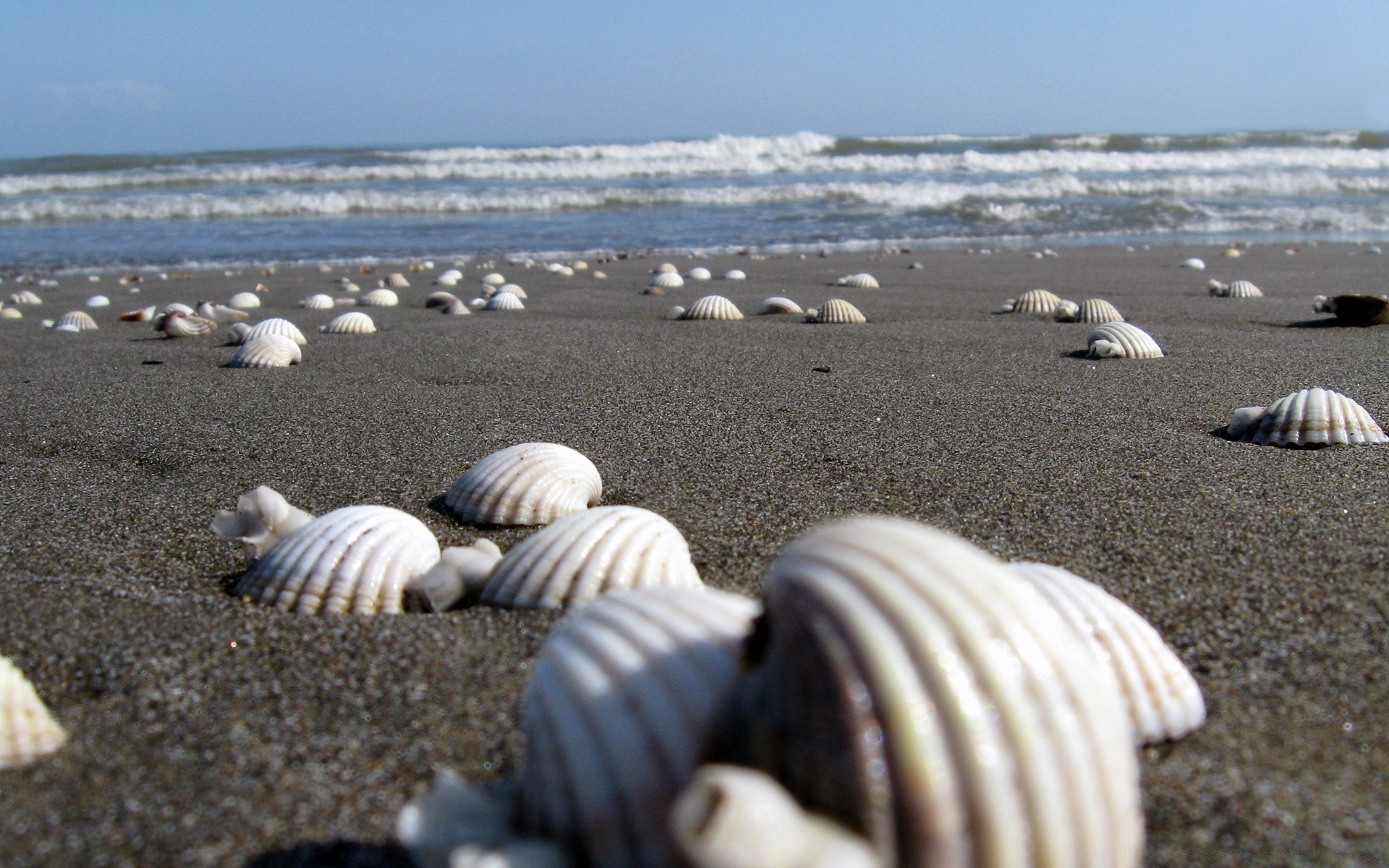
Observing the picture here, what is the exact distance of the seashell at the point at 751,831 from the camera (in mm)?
953

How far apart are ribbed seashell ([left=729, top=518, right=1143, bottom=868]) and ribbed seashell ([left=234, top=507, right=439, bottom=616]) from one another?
4.33 ft

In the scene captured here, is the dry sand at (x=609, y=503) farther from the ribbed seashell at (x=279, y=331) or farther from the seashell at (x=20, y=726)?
the ribbed seashell at (x=279, y=331)

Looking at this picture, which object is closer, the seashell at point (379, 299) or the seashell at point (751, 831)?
the seashell at point (751, 831)

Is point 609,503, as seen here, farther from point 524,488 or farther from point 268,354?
point 268,354

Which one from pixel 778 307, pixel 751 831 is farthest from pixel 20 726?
pixel 778 307

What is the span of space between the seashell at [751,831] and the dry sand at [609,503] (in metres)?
0.60

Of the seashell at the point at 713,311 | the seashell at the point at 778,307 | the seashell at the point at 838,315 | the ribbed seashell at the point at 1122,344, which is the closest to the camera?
the ribbed seashell at the point at 1122,344

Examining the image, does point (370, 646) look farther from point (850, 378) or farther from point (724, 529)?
point (850, 378)

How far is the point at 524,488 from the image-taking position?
2861 mm

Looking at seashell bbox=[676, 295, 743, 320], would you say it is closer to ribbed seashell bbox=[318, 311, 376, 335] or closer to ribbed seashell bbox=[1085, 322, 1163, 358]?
ribbed seashell bbox=[318, 311, 376, 335]

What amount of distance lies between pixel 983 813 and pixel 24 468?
3527 millimetres

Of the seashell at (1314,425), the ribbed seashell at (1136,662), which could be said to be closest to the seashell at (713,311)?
the seashell at (1314,425)

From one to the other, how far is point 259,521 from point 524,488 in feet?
2.24

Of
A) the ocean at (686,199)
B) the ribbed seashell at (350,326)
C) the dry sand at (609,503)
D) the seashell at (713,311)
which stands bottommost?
the dry sand at (609,503)
